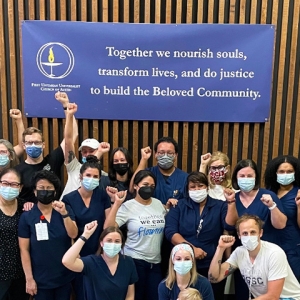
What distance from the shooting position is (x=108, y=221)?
253 cm

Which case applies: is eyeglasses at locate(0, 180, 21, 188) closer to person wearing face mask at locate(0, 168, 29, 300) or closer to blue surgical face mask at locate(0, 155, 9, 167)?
person wearing face mask at locate(0, 168, 29, 300)

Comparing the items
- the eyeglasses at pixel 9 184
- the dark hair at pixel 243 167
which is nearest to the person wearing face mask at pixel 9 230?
the eyeglasses at pixel 9 184

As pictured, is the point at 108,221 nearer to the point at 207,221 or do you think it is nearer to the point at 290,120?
the point at 207,221

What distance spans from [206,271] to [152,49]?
2324 millimetres

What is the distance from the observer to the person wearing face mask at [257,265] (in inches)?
87.8

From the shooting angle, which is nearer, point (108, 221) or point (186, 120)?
point (108, 221)

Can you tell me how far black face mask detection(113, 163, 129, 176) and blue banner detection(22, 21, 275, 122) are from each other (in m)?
1.07

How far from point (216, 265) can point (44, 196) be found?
1248 millimetres

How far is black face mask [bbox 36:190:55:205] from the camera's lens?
2406 millimetres

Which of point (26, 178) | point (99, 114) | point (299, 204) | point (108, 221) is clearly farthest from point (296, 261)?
point (99, 114)

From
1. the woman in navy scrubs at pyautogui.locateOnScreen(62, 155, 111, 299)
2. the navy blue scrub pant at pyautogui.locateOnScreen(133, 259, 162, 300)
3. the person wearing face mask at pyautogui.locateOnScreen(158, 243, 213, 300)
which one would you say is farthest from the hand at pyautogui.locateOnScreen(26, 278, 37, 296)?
the person wearing face mask at pyautogui.locateOnScreen(158, 243, 213, 300)

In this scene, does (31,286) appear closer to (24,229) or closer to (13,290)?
(13,290)

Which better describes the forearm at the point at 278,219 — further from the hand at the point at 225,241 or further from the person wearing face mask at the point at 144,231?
the person wearing face mask at the point at 144,231

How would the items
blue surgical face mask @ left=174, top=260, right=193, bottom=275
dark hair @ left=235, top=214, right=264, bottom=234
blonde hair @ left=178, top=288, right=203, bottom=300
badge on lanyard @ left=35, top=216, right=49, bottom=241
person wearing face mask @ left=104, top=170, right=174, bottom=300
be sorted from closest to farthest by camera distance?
blonde hair @ left=178, top=288, right=203, bottom=300 < blue surgical face mask @ left=174, top=260, right=193, bottom=275 < dark hair @ left=235, top=214, right=264, bottom=234 < badge on lanyard @ left=35, top=216, right=49, bottom=241 < person wearing face mask @ left=104, top=170, right=174, bottom=300
